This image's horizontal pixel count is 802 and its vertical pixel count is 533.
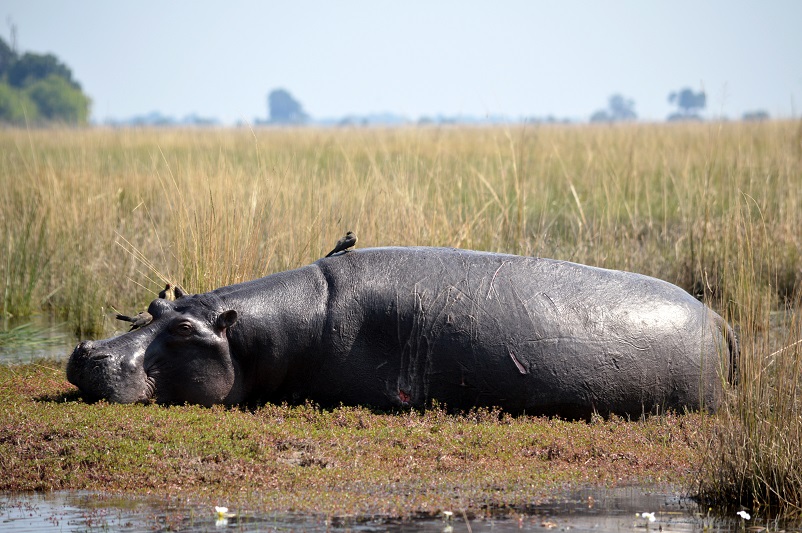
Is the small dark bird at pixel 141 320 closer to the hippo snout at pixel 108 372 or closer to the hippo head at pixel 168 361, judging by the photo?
the hippo head at pixel 168 361

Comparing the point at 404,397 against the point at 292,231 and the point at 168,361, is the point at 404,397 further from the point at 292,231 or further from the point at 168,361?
the point at 292,231

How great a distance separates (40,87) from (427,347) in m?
74.9

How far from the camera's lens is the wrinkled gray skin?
626 cm

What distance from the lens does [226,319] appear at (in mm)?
6191

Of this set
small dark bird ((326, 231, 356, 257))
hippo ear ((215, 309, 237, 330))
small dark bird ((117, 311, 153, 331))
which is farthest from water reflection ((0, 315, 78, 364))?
small dark bird ((326, 231, 356, 257))

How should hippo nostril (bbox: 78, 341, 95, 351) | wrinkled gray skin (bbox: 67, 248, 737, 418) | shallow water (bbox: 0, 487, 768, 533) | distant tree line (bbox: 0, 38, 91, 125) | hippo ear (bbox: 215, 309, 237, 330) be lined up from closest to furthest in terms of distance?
shallow water (bbox: 0, 487, 768, 533) → hippo nostril (bbox: 78, 341, 95, 351) → hippo ear (bbox: 215, 309, 237, 330) → wrinkled gray skin (bbox: 67, 248, 737, 418) → distant tree line (bbox: 0, 38, 91, 125)

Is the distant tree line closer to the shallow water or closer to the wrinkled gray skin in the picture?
the wrinkled gray skin

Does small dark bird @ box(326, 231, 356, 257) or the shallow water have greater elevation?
small dark bird @ box(326, 231, 356, 257)

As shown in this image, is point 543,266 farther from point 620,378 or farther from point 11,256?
point 11,256

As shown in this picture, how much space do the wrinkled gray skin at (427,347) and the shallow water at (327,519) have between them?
4.57 feet

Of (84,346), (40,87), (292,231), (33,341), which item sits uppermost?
(40,87)

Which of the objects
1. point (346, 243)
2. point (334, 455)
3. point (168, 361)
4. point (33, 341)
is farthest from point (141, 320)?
point (33, 341)

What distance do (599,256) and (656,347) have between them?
3.44 m

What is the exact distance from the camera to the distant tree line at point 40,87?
68875mm
